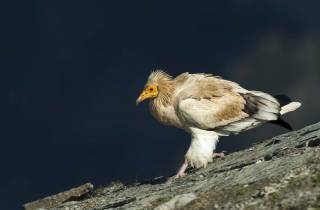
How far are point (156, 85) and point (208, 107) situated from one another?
1.98 meters

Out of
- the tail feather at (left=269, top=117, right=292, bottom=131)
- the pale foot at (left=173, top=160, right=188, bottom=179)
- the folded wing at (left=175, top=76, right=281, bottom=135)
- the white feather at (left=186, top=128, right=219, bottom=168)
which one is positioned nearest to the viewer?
the pale foot at (left=173, top=160, right=188, bottom=179)

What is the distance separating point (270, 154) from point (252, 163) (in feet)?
3.80

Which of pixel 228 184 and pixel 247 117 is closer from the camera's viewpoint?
pixel 228 184

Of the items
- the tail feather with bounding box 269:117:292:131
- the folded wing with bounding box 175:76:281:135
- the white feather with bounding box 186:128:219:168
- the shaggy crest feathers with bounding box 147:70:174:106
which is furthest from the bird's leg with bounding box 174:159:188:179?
the tail feather with bounding box 269:117:292:131

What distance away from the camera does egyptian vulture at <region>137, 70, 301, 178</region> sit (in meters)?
26.2

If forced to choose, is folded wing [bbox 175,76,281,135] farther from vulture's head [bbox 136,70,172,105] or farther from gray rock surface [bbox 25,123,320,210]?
gray rock surface [bbox 25,123,320,210]

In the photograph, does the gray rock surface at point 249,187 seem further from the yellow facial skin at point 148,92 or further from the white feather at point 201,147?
the yellow facial skin at point 148,92

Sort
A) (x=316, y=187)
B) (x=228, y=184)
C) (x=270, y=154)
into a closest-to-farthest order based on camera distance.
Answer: (x=316, y=187)
(x=228, y=184)
(x=270, y=154)

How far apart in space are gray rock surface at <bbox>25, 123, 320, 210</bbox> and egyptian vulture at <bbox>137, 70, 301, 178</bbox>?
94.3 inches

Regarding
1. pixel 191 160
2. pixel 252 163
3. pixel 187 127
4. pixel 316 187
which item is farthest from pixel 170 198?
pixel 187 127

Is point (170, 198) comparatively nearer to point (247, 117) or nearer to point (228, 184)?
point (228, 184)

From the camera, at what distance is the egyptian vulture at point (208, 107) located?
86.0 ft

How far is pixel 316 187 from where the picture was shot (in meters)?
14.5

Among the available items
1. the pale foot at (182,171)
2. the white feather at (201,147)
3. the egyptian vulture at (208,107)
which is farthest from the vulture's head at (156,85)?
the pale foot at (182,171)
